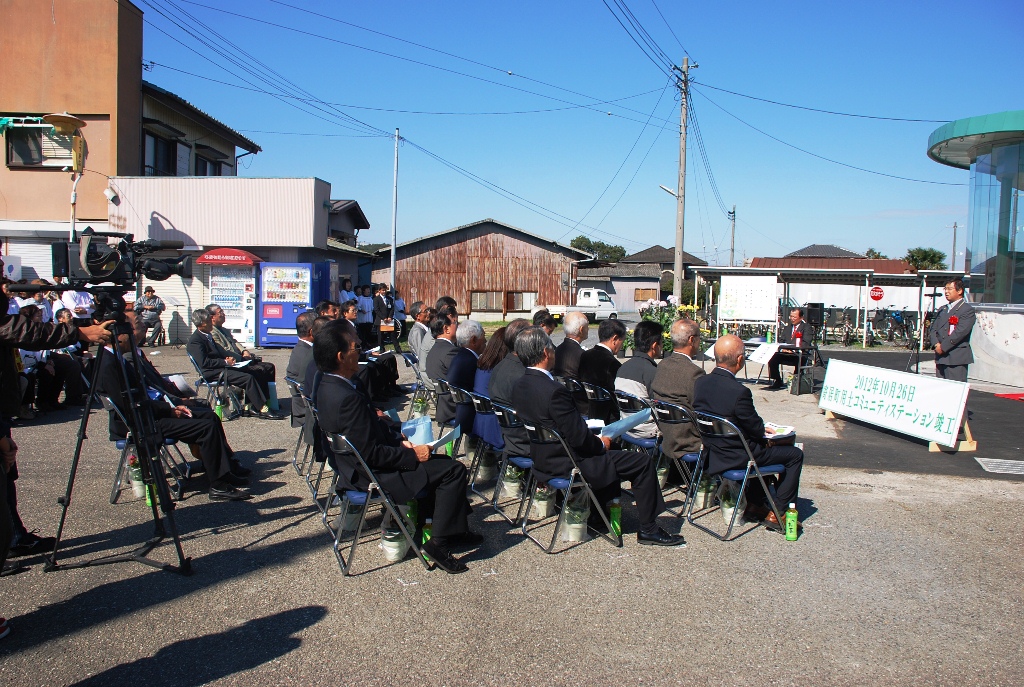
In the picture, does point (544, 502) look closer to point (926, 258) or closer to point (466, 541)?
point (466, 541)

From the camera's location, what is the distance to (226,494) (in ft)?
19.7

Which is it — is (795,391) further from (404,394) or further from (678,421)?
(678,421)

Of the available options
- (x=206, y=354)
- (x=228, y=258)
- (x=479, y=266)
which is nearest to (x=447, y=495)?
(x=206, y=354)

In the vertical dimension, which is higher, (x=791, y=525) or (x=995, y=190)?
(x=995, y=190)

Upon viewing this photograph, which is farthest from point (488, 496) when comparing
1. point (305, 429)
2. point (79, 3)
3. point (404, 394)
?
point (79, 3)

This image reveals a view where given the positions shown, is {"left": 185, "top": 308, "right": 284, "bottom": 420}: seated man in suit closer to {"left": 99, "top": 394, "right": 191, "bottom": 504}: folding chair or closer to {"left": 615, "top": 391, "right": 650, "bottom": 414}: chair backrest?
{"left": 99, "top": 394, "right": 191, "bottom": 504}: folding chair

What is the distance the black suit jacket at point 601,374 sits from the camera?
7.01 meters

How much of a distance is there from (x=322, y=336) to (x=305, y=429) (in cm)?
203

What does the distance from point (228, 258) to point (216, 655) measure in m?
16.3

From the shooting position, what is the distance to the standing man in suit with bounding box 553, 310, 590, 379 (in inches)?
280

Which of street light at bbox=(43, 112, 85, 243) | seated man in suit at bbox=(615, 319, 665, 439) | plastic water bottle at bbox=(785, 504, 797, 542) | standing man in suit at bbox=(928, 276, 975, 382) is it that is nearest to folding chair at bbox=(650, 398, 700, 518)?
seated man in suit at bbox=(615, 319, 665, 439)

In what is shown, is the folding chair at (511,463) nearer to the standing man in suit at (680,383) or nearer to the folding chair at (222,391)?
the standing man in suit at (680,383)

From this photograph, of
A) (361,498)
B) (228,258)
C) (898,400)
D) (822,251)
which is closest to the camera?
(361,498)

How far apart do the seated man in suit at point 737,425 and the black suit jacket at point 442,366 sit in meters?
2.79
